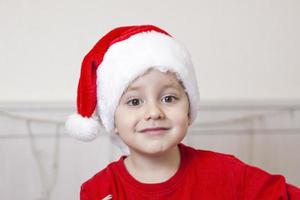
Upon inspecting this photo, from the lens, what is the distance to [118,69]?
1.01 metres

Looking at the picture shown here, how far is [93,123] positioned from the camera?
1057 millimetres

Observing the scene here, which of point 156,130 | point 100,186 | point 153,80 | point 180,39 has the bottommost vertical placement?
point 100,186

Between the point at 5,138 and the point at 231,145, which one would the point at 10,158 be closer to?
the point at 5,138

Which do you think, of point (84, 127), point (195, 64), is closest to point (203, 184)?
point (84, 127)

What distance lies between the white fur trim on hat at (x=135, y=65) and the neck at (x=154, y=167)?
0.35 feet

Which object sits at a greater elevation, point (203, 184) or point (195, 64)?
point (195, 64)

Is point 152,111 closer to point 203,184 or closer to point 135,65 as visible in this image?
point 135,65

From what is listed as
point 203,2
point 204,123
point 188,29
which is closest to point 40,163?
point 204,123

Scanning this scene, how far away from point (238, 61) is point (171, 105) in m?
0.70

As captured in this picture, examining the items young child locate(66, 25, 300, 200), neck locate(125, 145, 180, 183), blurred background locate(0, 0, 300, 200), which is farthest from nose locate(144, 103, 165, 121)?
blurred background locate(0, 0, 300, 200)

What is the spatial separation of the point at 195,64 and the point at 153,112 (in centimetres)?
69

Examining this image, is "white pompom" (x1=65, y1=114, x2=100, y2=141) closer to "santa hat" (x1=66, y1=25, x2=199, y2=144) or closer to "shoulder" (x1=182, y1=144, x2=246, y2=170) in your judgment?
"santa hat" (x1=66, y1=25, x2=199, y2=144)

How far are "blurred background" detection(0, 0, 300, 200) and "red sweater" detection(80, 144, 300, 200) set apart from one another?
1.59 ft

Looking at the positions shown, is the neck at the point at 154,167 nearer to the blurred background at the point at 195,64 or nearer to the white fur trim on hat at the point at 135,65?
the white fur trim on hat at the point at 135,65
